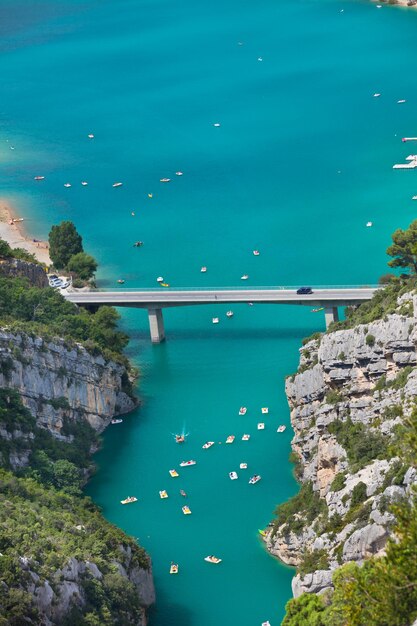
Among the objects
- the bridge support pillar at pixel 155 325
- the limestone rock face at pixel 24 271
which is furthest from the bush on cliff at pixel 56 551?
the bridge support pillar at pixel 155 325

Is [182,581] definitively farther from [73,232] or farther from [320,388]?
[73,232]

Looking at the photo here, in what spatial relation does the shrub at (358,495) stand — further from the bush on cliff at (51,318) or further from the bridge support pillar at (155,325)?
the bridge support pillar at (155,325)

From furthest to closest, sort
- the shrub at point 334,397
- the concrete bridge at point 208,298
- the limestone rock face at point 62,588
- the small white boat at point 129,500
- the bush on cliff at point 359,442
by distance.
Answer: the concrete bridge at point 208,298
the small white boat at point 129,500
the shrub at point 334,397
the bush on cliff at point 359,442
the limestone rock face at point 62,588

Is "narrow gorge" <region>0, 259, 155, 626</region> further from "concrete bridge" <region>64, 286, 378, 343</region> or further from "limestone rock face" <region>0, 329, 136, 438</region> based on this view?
"concrete bridge" <region>64, 286, 378, 343</region>

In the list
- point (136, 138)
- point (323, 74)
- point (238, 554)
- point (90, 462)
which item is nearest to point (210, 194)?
point (136, 138)

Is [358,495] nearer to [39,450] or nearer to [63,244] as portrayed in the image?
[39,450]

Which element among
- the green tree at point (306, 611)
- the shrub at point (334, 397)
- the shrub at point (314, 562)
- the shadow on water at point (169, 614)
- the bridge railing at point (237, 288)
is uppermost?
the bridge railing at point (237, 288)
